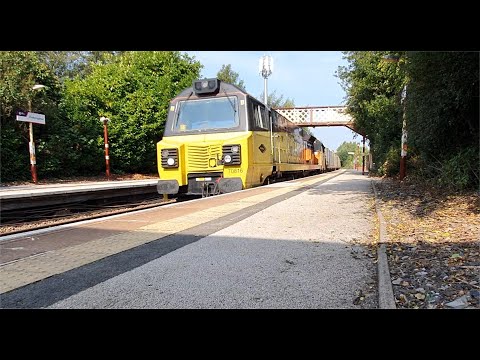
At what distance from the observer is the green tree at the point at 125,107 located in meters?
22.0

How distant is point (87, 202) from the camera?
37.0 feet

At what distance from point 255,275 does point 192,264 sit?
775mm

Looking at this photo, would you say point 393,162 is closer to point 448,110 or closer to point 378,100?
point 378,100

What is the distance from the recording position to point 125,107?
23812mm

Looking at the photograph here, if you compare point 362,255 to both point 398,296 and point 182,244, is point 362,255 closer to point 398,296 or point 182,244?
point 398,296

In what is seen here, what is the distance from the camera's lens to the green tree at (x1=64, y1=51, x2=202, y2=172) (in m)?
22.0

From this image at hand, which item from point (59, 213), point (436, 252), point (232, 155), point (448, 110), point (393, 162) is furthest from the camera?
point (393, 162)

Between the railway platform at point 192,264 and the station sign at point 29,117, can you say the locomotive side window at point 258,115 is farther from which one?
the station sign at point 29,117

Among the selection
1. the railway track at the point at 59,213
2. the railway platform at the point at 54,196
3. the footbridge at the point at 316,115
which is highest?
the footbridge at the point at 316,115

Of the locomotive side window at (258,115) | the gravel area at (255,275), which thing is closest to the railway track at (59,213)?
the locomotive side window at (258,115)

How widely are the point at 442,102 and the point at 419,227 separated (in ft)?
11.7

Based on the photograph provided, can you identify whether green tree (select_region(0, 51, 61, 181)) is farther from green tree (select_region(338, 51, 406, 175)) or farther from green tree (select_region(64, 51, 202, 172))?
green tree (select_region(338, 51, 406, 175))

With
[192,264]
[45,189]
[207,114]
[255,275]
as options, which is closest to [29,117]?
[45,189]

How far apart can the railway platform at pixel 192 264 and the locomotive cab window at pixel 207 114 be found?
13.9 ft
